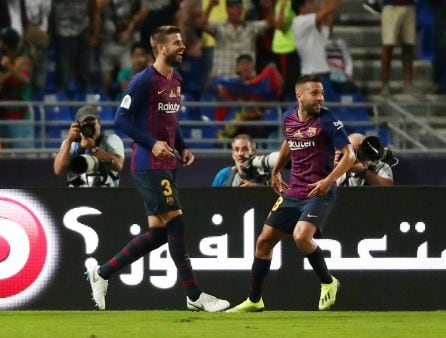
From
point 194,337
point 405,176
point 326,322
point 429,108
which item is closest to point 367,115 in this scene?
point 429,108

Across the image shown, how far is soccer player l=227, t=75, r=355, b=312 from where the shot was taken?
1122 cm

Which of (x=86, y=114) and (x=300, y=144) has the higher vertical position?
(x=86, y=114)

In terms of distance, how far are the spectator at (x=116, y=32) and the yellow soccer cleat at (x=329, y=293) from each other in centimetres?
711

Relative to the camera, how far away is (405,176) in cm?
1620

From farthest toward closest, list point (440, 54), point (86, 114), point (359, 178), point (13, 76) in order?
point (440, 54), point (13, 76), point (359, 178), point (86, 114)

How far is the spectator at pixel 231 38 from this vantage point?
18.1m

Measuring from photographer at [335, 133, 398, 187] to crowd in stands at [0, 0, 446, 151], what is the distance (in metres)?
4.74

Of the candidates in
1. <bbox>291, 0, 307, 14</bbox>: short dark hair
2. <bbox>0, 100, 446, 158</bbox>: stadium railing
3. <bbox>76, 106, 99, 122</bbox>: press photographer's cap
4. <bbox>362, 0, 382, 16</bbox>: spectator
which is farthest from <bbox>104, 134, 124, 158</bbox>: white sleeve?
<bbox>362, 0, 382, 16</bbox>: spectator

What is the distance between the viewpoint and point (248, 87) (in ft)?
59.0

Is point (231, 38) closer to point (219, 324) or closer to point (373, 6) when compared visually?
point (373, 6)

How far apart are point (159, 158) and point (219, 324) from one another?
1.33 meters

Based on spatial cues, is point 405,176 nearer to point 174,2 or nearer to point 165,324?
point 174,2

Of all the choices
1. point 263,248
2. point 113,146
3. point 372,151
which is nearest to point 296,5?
point 113,146

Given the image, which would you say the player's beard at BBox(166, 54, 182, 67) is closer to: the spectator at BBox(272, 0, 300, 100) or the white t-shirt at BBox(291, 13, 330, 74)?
the spectator at BBox(272, 0, 300, 100)
